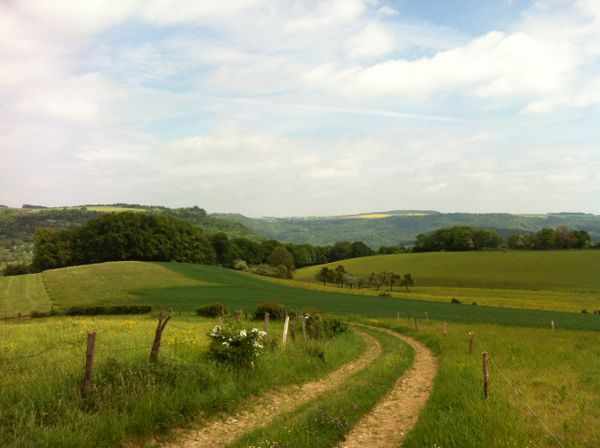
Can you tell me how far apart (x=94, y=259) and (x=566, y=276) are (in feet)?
371

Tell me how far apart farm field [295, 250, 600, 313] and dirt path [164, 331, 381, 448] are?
6020 centimetres

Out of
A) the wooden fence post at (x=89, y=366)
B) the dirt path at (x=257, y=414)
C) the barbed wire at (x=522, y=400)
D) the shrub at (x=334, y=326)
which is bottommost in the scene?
the shrub at (x=334, y=326)

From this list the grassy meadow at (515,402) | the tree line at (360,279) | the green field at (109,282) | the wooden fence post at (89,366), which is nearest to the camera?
the grassy meadow at (515,402)

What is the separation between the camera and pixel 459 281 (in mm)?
100875

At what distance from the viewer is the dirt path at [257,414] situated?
10.0m

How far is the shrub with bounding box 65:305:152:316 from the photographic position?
44.5 meters

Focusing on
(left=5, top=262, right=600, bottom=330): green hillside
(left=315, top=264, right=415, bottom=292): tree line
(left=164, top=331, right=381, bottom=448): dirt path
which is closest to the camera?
(left=164, top=331, right=381, bottom=448): dirt path

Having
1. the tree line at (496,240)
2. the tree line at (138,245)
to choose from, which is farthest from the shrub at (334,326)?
the tree line at (496,240)

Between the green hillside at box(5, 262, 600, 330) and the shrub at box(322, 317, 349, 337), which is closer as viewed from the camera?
the shrub at box(322, 317, 349, 337)

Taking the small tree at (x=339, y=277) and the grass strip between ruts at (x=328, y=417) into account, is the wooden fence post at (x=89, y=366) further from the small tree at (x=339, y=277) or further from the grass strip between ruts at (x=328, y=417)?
the small tree at (x=339, y=277)

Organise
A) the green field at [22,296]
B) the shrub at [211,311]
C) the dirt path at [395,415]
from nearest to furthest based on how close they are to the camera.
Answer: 1. the dirt path at [395,415]
2. the shrub at [211,311]
3. the green field at [22,296]

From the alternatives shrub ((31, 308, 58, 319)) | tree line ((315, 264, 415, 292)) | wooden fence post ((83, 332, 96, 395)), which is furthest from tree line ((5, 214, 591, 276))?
wooden fence post ((83, 332, 96, 395))

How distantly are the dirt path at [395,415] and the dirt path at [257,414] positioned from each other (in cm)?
221

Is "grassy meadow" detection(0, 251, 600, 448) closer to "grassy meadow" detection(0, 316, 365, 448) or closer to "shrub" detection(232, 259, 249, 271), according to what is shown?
"grassy meadow" detection(0, 316, 365, 448)
